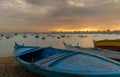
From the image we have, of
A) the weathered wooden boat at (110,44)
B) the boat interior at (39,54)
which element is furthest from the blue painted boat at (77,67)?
the weathered wooden boat at (110,44)

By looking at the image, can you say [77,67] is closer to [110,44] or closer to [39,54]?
[39,54]

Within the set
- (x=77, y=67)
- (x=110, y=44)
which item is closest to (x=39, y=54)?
(x=77, y=67)

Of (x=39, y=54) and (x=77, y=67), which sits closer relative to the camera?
(x=77, y=67)

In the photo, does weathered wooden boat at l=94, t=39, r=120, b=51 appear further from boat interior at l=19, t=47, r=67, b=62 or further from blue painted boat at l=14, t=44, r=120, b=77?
blue painted boat at l=14, t=44, r=120, b=77

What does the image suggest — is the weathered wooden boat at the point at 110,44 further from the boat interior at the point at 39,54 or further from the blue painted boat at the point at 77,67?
the blue painted boat at the point at 77,67

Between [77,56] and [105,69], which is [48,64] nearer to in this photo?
[77,56]

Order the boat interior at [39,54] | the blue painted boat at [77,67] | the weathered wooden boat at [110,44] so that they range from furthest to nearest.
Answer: the weathered wooden boat at [110,44], the boat interior at [39,54], the blue painted boat at [77,67]

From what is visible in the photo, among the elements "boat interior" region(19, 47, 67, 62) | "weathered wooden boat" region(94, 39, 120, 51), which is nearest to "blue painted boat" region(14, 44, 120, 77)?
"boat interior" region(19, 47, 67, 62)

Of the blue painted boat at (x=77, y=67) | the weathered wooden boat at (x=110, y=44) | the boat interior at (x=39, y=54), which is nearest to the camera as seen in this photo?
the blue painted boat at (x=77, y=67)

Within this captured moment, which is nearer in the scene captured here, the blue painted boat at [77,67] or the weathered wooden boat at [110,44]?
the blue painted boat at [77,67]

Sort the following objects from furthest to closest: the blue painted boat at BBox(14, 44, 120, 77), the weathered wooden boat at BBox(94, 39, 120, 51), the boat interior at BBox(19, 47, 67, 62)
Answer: the weathered wooden boat at BBox(94, 39, 120, 51)
the boat interior at BBox(19, 47, 67, 62)
the blue painted boat at BBox(14, 44, 120, 77)

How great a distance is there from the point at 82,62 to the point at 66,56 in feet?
3.56

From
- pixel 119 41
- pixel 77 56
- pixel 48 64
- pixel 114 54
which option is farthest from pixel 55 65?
pixel 119 41

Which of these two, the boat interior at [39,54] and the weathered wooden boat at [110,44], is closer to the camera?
the boat interior at [39,54]
